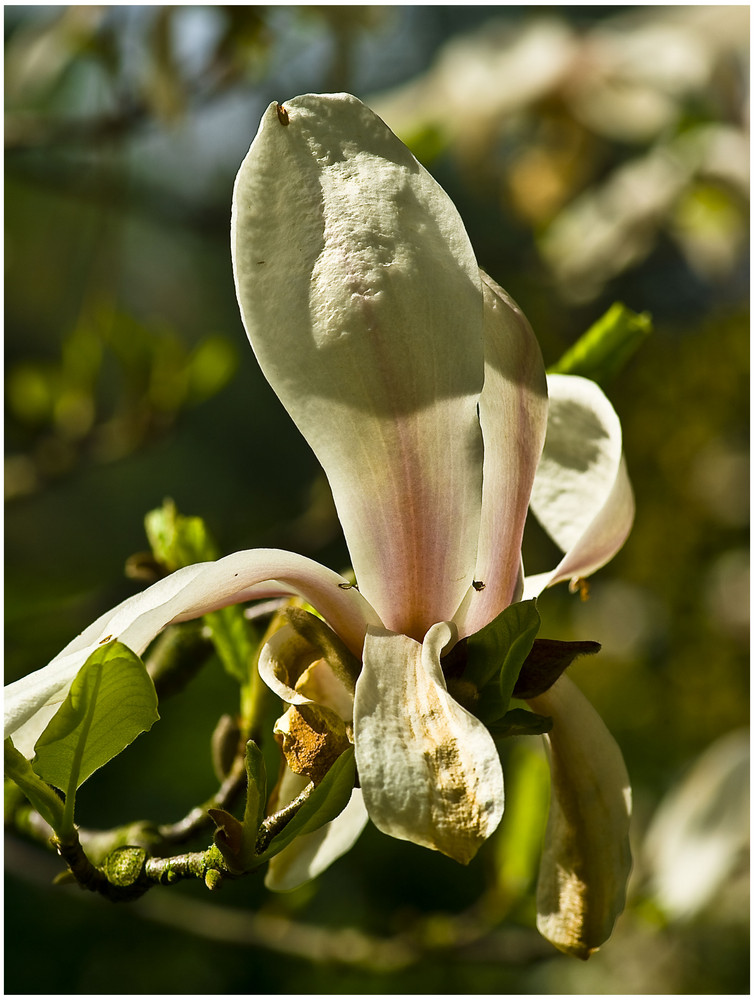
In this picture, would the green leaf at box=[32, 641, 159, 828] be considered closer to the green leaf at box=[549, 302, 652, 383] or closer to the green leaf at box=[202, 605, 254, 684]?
the green leaf at box=[202, 605, 254, 684]

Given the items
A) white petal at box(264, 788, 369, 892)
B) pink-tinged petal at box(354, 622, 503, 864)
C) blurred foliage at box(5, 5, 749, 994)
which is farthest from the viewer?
blurred foliage at box(5, 5, 749, 994)

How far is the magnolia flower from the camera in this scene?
264mm

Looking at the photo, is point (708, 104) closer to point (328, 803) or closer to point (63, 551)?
point (328, 803)

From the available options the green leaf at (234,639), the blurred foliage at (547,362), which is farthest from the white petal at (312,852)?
the blurred foliage at (547,362)

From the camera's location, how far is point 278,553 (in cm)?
29

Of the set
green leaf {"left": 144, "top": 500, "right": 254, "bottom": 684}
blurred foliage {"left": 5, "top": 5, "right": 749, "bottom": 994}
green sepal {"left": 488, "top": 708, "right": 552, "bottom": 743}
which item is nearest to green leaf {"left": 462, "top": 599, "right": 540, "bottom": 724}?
green sepal {"left": 488, "top": 708, "right": 552, "bottom": 743}

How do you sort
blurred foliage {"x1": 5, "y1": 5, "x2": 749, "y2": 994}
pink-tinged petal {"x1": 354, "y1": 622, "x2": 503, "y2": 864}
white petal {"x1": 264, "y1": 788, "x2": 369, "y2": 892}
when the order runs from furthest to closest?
blurred foliage {"x1": 5, "y1": 5, "x2": 749, "y2": 994} < white petal {"x1": 264, "y1": 788, "x2": 369, "y2": 892} < pink-tinged petal {"x1": 354, "y1": 622, "x2": 503, "y2": 864}

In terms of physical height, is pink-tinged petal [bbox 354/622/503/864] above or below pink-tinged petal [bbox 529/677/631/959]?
above

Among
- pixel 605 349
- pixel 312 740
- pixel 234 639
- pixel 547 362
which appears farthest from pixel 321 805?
pixel 547 362

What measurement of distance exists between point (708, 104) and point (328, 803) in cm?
119

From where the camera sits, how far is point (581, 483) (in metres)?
0.37

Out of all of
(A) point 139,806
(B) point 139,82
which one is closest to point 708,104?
(B) point 139,82

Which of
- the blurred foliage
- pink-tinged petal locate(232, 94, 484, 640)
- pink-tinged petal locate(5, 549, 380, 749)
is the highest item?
pink-tinged petal locate(232, 94, 484, 640)

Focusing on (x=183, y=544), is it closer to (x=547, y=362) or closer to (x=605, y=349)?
(x=605, y=349)
